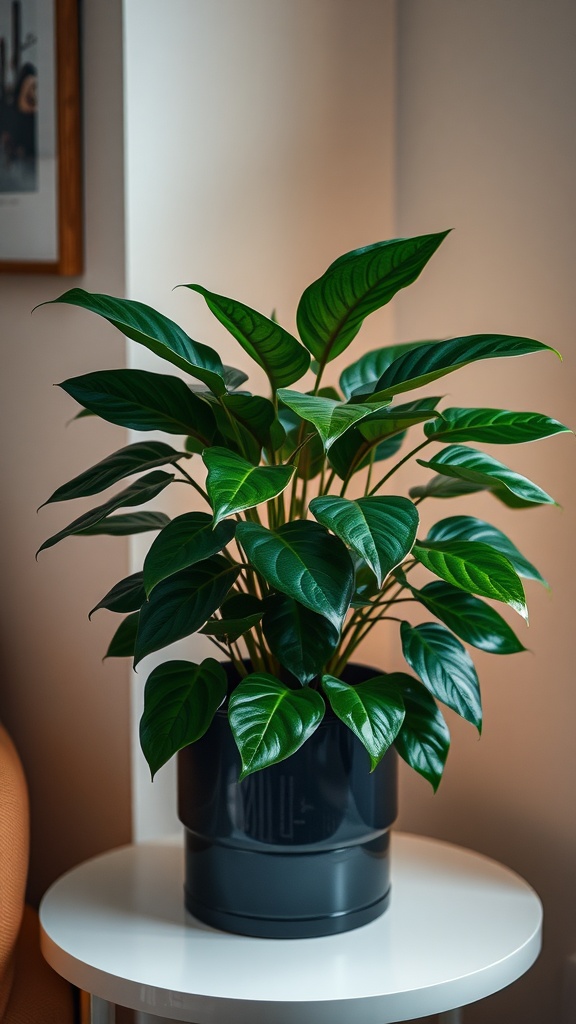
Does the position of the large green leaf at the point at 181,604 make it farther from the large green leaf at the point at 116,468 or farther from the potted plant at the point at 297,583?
the large green leaf at the point at 116,468

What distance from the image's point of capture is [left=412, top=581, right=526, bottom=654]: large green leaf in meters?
1.14

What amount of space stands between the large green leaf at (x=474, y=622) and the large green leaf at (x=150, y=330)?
333 mm

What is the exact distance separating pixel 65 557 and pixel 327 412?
69 centimetres

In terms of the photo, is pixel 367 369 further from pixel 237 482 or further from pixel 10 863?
pixel 10 863

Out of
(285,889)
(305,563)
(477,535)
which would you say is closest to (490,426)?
(477,535)

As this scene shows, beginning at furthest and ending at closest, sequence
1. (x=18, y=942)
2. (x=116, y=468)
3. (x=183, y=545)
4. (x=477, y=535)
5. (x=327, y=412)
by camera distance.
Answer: (x=18, y=942) < (x=477, y=535) < (x=116, y=468) < (x=183, y=545) < (x=327, y=412)

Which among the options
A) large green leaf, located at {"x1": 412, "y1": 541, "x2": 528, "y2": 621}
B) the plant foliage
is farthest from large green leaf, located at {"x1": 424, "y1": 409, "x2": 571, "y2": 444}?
large green leaf, located at {"x1": 412, "y1": 541, "x2": 528, "y2": 621}

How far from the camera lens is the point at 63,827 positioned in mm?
1549

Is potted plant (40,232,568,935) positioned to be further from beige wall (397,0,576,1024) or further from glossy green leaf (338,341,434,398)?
beige wall (397,0,576,1024)

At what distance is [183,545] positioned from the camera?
99cm

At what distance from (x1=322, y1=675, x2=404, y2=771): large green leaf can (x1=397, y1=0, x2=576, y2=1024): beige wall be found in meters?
0.45

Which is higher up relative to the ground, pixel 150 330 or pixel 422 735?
pixel 150 330

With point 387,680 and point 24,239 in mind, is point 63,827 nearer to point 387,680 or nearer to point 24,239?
point 387,680

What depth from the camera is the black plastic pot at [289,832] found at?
3.62ft
